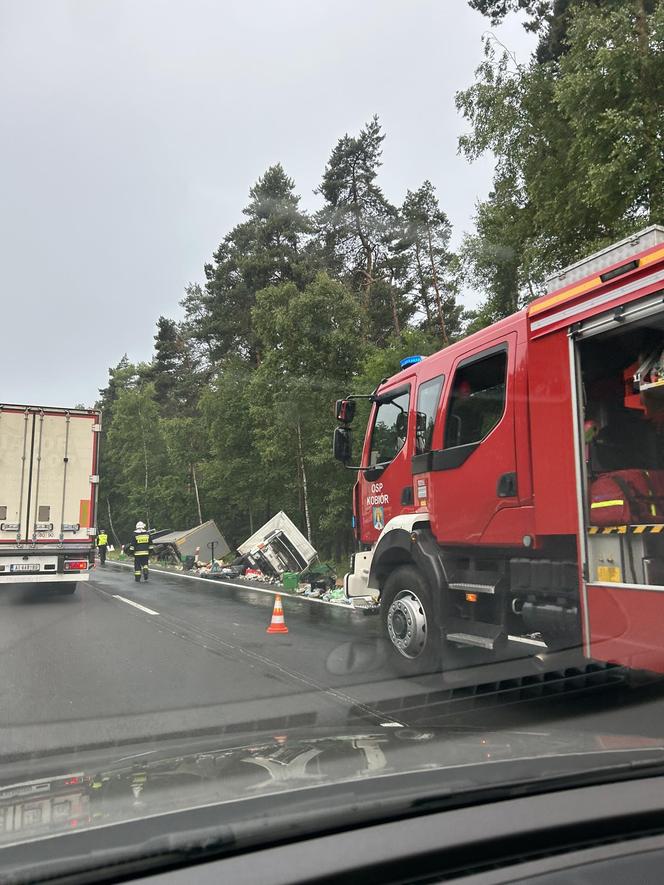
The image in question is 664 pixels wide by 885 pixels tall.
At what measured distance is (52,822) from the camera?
6.33ft

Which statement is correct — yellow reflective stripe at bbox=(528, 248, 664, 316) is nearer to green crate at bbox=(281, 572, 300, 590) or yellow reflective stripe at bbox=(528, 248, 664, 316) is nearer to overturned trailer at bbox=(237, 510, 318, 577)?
green crate at bbox=(281, 572, 300, 590)

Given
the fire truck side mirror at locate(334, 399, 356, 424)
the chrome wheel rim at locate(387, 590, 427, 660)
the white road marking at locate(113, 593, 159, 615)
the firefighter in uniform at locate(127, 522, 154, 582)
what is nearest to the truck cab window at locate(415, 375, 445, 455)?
the fire truck side mirror at locate(334, 399, 356, 424)

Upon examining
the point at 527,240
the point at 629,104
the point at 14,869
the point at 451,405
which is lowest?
the point at 14,869

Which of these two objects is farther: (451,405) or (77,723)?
(451,405)

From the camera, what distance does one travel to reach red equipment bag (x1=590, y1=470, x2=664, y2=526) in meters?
4.86

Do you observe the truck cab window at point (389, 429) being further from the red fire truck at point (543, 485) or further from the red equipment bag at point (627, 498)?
the red equipment bag at point (627, 498)

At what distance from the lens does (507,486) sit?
586cm

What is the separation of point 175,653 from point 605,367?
5361mm

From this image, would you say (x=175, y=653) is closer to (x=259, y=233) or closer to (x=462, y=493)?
(x=462, y=493)

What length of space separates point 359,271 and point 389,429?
92.4 feet

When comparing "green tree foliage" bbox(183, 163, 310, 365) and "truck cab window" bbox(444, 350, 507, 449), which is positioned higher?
"green tree foliage" bbox(183, 163, 310, 365)

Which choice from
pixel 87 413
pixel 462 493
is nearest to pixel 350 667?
pixel 462 493

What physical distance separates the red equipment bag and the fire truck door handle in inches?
30.3

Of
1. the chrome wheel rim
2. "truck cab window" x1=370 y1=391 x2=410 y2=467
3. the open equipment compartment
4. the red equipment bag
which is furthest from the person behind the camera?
"truck cab window" x1=370 y1=391 x2=410 y2=467
